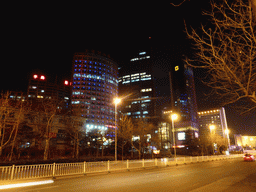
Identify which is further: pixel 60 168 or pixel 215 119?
pixel 215 119

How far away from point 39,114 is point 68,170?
33.5 m

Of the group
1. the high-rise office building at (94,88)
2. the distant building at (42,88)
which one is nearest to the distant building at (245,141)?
the high-rise office building at (94,88)

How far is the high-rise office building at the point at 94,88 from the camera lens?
116125 mm

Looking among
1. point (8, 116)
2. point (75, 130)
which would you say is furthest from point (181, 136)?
point (8, 116)

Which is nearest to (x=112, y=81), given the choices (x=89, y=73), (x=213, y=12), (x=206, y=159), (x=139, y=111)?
(x=89, y=73)

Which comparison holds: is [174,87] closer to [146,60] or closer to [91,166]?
[146,60]

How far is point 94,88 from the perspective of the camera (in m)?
124

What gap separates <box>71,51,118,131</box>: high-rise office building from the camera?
11612 centimetres

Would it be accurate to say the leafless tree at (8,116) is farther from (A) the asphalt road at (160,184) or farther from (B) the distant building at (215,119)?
(B) the distant building at (215,119)

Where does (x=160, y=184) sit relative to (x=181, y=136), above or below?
below

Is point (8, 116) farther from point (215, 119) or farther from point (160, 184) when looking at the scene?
point (215, 119)

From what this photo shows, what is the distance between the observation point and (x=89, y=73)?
125938 mm

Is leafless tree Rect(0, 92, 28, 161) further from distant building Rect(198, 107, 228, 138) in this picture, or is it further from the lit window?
distant building Rect(198, 107, 228, 138)

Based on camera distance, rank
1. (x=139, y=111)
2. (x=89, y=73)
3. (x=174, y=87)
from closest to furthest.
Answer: (x=89, y=73), (x=139, y=111), (x=174, y=87)
